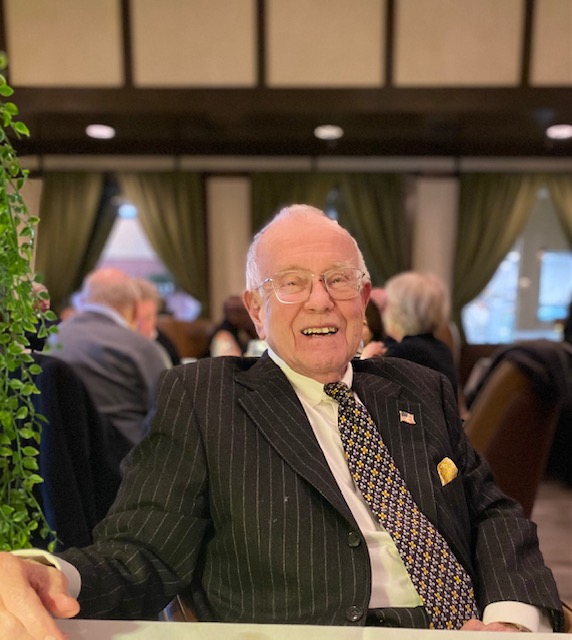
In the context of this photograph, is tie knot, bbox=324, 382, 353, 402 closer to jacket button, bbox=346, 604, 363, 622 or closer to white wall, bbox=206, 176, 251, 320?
jacket button, bbox=346, 604, 363, 622

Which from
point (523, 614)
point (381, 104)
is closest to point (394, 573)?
point (523, 614)

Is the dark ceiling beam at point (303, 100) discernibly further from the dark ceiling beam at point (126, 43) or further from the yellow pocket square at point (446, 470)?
the yellow pocket square at point (446, 470)

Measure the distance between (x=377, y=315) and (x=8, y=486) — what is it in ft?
3.08

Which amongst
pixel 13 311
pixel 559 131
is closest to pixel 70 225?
pixel 559 131

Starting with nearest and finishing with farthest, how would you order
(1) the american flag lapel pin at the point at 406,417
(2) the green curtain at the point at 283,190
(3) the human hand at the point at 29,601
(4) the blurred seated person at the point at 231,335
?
(3) the human hand at the point at 29,601
(1) the american flag lapel pin at the point at 406,417
(4) the blurred seated person at the point at 231,335
(2) the green curtain at the point at 283,190

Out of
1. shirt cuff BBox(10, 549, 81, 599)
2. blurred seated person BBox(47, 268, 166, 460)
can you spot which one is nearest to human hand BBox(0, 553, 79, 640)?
shirt cuff BBox(10, 549, 81, 599)

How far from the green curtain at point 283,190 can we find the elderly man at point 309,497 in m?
4.68

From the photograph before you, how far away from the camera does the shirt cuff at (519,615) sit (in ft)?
3.25

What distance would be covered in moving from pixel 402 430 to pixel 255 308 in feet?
1.43

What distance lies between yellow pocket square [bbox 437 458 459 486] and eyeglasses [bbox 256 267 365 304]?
1.35 ft

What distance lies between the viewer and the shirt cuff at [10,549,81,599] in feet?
2.57

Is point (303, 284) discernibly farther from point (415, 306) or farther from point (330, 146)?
point (330, 146)

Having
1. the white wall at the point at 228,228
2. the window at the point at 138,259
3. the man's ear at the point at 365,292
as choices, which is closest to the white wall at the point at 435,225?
the white wall at the point at 228,228

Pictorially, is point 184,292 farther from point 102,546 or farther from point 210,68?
point 102,546
